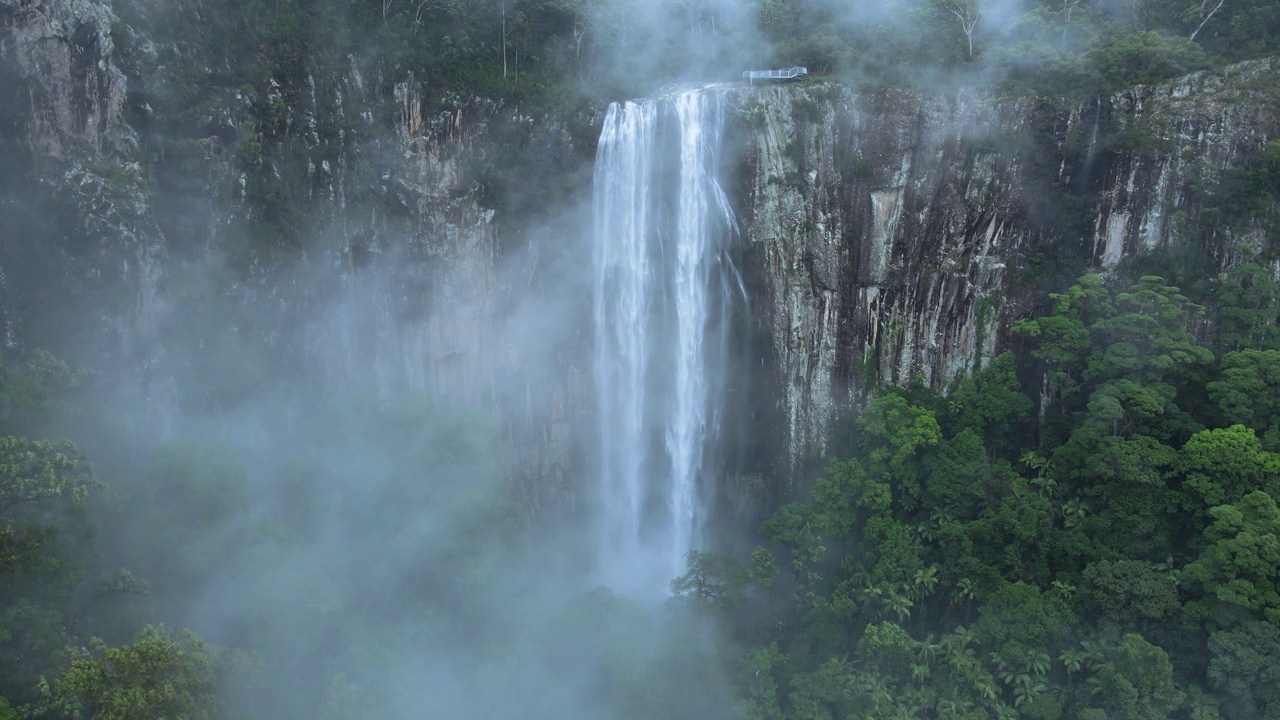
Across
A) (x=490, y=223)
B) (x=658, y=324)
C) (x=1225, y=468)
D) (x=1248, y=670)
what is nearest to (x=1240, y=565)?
(x=1248, y=670)

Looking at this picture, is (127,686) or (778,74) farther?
(778,74)

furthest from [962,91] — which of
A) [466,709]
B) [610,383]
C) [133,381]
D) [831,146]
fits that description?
[133,381]

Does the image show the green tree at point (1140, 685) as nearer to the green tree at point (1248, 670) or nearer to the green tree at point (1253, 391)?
the green tree at point (1248, 670)

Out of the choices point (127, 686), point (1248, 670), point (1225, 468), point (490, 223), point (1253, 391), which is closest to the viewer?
point (127, 686)

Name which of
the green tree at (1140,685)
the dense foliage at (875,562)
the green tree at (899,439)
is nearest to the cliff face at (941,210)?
the dense foliage at (875,562)

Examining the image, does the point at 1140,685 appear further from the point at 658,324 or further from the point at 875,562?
the point at 658,324

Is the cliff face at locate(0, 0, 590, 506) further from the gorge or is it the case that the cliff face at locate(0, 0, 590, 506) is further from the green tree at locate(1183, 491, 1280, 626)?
the green tree at locate(1183, 491, 1280, 626)

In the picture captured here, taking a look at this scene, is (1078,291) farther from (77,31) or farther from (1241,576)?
(77,31)
